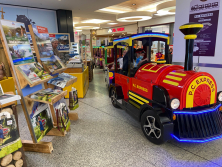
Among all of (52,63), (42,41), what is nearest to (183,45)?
(52,63)

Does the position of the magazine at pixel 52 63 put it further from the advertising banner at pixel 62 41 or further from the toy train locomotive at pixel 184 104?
the advertising banner at pixel 62 41

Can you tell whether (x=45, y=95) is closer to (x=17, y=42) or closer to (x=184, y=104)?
(x=17, y=42)

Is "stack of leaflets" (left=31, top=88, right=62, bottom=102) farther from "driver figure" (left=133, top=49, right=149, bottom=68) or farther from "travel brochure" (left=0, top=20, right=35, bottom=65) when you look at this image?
"driver figure" (left=133, top=49, right=149, bottom=68)

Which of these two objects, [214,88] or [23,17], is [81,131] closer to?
[214,88]

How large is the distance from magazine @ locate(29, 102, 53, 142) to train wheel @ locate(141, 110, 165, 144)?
1.60 meters

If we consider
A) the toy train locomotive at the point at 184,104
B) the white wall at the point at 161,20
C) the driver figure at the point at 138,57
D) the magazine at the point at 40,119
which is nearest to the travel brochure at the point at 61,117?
the magazine at the point at 40,119

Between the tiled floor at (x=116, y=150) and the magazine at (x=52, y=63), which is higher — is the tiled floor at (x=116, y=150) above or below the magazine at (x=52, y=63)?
below

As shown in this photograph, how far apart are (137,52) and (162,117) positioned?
1.85m

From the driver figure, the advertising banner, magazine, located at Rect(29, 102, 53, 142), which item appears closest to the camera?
magazine, located at Rect(29, 102, 53, 142)

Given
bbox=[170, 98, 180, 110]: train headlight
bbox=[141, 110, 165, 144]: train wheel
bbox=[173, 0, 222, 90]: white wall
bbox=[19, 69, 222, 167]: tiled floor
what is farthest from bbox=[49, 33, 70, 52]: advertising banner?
bbox=[170, 98, 180, 110]: train headlight

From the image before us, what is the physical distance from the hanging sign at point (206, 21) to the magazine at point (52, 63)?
2878 mm

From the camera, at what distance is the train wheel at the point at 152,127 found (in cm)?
231

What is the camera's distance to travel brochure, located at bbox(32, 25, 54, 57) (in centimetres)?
242

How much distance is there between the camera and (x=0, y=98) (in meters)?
1.68
